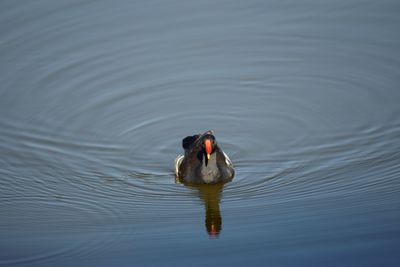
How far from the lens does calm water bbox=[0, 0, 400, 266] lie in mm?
11180

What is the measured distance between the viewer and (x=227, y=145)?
48.3ft

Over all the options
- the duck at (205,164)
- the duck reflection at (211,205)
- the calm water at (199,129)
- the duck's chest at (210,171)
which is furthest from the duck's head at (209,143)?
the calm water at (199,129)

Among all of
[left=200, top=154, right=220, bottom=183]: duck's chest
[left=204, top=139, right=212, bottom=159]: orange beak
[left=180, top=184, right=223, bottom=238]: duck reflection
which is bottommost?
[left=180, top=184, right=223, bottom=238]: duck reflection

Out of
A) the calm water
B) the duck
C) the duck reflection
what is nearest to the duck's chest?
the duck

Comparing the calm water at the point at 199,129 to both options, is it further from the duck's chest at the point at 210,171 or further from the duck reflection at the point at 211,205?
the duck's chest at the point at 210,171

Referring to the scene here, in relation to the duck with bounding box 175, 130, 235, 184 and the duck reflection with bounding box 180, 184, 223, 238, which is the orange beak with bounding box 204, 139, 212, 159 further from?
the duck reflection with bounding box 180, 184, 223, 238

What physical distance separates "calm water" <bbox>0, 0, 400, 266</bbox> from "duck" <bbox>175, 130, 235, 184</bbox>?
215 millimetres

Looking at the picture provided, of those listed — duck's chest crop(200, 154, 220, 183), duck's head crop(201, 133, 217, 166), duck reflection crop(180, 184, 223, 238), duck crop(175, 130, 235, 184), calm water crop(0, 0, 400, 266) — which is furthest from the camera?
duck's chest crop(200, 154, 220, 183)

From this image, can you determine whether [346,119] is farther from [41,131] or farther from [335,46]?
[41,131]

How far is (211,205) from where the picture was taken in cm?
1268

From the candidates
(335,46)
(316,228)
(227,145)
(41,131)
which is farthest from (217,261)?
(335,46)

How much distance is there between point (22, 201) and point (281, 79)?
19.7ft

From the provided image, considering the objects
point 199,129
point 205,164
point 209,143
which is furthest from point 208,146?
point 199,129

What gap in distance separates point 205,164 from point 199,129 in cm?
156
